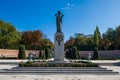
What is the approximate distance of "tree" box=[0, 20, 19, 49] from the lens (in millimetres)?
55719

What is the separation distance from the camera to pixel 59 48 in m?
24.8

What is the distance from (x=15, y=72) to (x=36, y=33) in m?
54.6

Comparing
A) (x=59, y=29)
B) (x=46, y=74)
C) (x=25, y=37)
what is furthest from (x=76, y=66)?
(x=25, y=37)

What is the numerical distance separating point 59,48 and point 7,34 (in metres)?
35.0

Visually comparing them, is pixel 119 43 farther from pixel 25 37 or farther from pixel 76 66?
pixel 76 66

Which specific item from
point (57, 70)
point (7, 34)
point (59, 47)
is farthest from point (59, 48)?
point (7, 34)

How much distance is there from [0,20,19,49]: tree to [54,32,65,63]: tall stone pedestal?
110ft

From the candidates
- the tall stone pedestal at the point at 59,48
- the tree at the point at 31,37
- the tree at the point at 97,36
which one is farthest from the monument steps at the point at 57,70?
the tree at the point at 97,36

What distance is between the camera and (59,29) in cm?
2538

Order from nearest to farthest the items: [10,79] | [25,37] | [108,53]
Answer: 1. [10,79]
2. [108,53]
3. [25,37]

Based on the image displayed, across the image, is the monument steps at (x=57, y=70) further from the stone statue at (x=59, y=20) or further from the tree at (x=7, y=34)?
the tree at (x=7, y=34)

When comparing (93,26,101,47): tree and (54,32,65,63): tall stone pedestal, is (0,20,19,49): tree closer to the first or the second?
(93,26,101,47): tree

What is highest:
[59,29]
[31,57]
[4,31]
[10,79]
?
[4,31]

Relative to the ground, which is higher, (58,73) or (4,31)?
(4,31)
